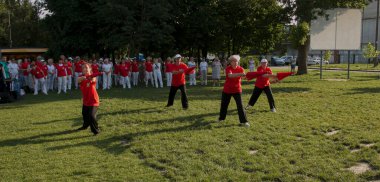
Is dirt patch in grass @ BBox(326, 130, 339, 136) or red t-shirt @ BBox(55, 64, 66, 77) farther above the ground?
red t-shirt @ BBox(55, 64, 66, 77)

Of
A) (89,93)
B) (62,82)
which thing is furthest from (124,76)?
(89,93)

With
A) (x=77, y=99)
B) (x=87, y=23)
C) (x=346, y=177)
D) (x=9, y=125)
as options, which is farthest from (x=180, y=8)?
(x=346, y=177)

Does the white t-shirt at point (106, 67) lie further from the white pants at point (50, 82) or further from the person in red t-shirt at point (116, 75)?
the white pants at point (50, 82)

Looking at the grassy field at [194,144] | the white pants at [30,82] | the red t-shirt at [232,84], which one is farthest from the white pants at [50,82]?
the red t-shirt at [232,84]

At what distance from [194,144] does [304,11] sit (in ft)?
61.2

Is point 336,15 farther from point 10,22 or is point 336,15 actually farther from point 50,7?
point 10,22

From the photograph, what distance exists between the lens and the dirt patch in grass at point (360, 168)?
6.17 m

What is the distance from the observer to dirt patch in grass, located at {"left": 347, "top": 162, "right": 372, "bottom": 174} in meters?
6.17

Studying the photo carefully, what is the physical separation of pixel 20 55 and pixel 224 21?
2387cm

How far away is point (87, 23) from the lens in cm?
2845

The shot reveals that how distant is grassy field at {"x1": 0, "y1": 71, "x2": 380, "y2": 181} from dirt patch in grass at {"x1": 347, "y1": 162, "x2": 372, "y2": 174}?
34 mm

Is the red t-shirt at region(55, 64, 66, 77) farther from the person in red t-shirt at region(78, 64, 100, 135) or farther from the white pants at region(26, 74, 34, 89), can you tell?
the person in red t-shirt at region(78, 64, 100, 135)

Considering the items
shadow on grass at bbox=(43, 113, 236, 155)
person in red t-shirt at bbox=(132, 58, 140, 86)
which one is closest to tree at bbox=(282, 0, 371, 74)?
person in red t-shirt at bbox=(132, 58, 140, 86)

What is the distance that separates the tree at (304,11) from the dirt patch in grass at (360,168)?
735 inches
